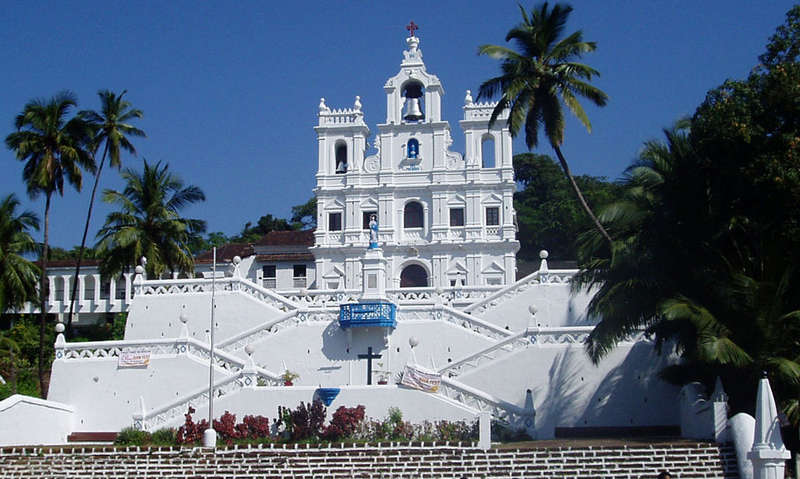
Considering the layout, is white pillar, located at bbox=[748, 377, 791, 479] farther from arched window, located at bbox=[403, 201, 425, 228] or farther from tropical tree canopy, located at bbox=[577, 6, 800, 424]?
arched window, located at bbox=[403, 201, 425, 228]

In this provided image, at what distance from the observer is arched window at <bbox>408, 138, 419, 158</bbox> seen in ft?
164

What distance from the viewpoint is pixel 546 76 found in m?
31.2

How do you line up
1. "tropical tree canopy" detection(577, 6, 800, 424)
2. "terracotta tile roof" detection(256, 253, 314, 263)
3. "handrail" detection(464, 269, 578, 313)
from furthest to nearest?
"terracotta tile roof" detection(256, 253, 314, 263) → "handrail" detection(464, 269, 578, 313) → "tropical tree canopy" detection(577, 6, 800, 424)

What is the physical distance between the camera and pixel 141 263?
4278 cm

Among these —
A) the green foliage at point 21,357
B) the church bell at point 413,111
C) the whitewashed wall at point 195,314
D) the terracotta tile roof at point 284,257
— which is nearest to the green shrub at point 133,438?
the whitewashed wall at point 195,314

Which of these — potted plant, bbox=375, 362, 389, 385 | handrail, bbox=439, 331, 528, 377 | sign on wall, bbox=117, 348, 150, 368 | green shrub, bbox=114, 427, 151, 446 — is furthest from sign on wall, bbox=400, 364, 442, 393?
sign on wall, bbox=117, 348, 150, 368

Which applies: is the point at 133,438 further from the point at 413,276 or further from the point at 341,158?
the point at 341,158

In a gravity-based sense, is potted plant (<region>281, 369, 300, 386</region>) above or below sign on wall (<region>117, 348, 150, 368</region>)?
below

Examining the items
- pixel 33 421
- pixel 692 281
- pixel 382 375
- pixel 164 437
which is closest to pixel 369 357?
pixel 382 375

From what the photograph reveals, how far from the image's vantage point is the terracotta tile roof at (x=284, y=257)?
2185 inches

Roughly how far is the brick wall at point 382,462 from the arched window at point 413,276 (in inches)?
939

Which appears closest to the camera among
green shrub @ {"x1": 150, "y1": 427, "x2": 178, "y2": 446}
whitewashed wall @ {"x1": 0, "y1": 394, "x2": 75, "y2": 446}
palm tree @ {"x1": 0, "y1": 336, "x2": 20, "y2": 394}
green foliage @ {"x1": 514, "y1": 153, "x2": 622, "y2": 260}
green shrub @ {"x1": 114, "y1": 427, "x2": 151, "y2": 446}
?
green shrub @ {"x1": 150, "y1": 427, "x2": 178, "y2": 446}

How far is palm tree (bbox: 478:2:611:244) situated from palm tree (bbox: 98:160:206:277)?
61.3ft

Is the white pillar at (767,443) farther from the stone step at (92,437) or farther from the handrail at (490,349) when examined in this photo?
the stone step at (92,437)
